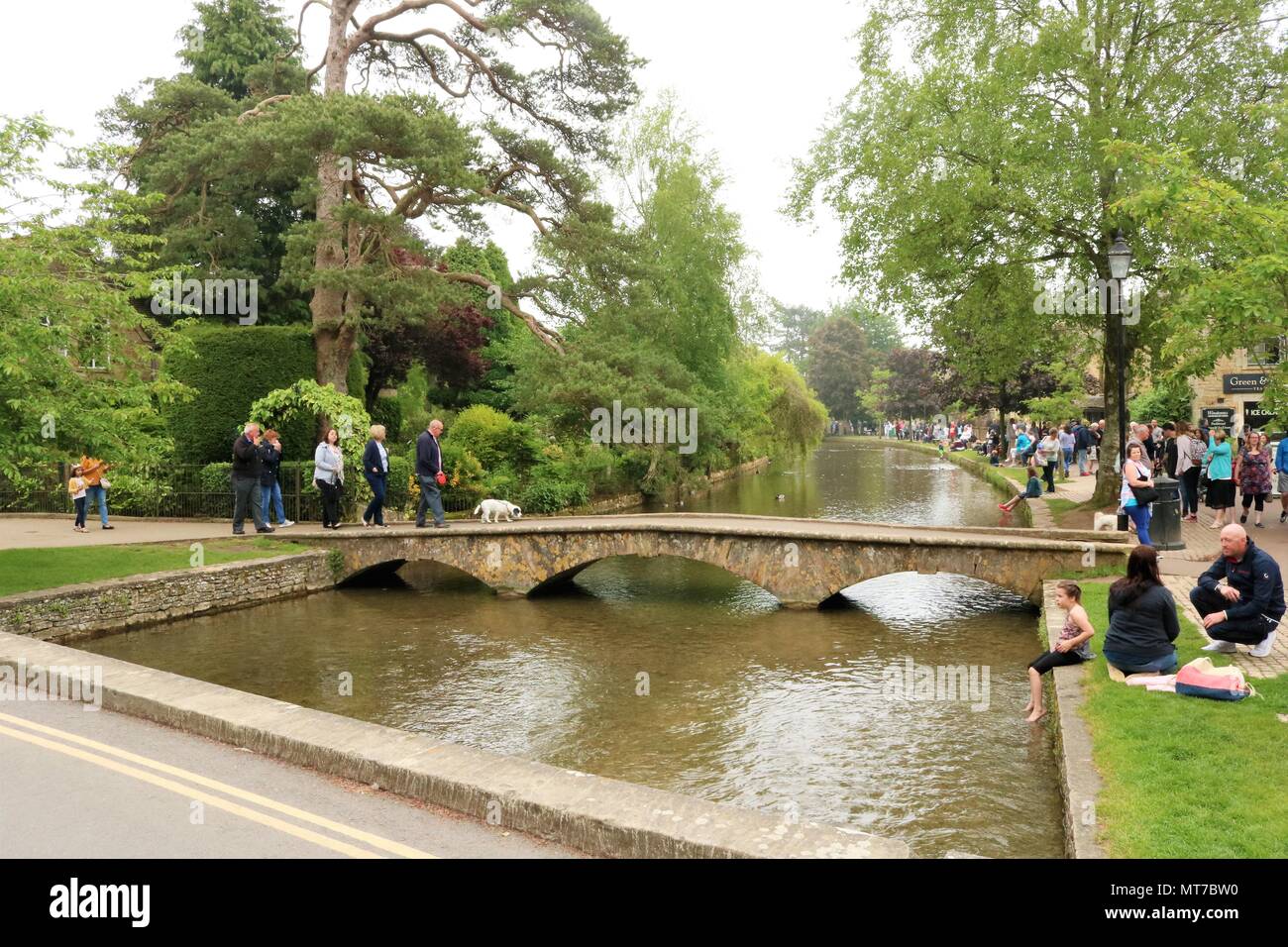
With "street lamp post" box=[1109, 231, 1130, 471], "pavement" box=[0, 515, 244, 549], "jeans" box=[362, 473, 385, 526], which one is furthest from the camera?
"jeans" box=[362, 473, 385, 526]

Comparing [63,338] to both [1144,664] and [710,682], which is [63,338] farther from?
[1144,664]

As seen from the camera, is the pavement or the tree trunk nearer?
the pavement

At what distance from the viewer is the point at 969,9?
73.1ft

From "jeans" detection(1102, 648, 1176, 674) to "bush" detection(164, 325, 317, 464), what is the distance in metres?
21.1

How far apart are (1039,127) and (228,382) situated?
69.1 feet

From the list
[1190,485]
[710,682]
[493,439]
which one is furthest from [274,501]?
[1190,485]

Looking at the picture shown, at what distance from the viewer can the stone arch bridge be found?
15945 mm

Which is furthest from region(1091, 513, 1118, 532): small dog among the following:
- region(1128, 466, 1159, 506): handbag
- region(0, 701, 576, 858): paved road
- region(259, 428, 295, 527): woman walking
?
region(259, 428, 295, 527): woman walking

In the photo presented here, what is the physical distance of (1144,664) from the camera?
29.7ft

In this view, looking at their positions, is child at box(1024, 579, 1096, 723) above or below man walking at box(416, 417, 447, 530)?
below

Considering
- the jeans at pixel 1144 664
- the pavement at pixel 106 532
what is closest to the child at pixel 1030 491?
the jeans at pixel 1144 664

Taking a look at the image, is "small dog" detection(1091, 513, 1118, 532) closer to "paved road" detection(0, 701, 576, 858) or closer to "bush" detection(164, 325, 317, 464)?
"paved road" detection(0, 701, 576, 858)
